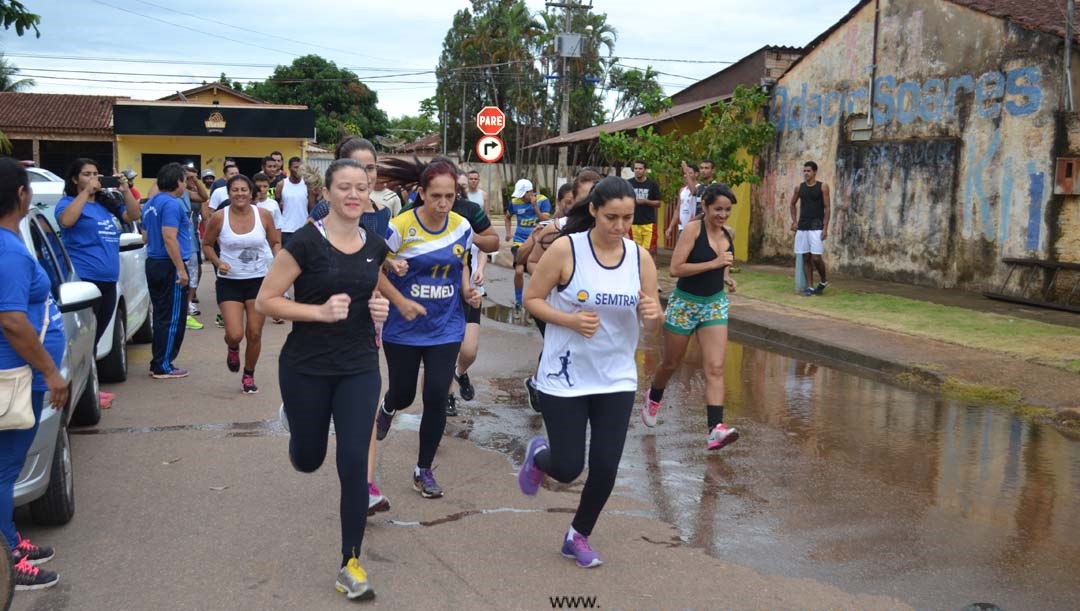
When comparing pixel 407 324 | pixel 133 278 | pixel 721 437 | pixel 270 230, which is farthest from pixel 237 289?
pixel 721 437

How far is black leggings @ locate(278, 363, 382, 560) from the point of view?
15.3 ft

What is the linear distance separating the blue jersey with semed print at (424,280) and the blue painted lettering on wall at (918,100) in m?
11.1

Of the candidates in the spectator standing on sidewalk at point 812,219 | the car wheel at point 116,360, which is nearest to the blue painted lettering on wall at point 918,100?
the spectator standing on sidewalk at point 812,219

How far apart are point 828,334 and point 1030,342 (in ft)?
6.85

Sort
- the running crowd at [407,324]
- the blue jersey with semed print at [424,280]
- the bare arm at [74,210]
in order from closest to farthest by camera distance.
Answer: the running crowd at [407,324] → the blue jersey with semed print at [424,280] → the bare arm at [74,210]

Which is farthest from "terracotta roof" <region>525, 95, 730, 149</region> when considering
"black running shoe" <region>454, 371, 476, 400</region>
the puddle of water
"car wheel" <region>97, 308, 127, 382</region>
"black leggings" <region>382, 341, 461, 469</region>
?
"black leggings" <region>382, 341, 461, 469</region>

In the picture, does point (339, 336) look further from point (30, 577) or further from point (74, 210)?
point (74, 210)

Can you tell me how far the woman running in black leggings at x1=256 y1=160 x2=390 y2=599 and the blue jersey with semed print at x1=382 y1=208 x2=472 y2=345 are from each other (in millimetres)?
1059

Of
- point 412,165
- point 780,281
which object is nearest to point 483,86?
point 780,281

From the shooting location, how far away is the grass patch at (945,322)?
427 inches

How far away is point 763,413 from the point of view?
8.64 m

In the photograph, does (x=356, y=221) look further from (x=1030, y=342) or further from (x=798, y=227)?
(x=798, y=227)

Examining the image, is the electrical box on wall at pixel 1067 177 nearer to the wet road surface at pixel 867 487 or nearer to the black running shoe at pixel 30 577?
the wet road surface at pixel 867 487

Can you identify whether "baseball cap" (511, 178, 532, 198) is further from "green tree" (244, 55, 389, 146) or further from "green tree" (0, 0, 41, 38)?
"green tree" (244, 55, 389, 146)
